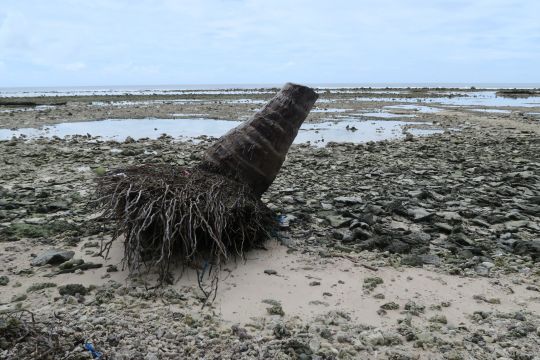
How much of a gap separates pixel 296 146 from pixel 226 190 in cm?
960

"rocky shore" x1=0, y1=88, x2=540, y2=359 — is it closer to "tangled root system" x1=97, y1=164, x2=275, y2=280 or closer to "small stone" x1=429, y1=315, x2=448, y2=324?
"small stone" x1=429, y1=315, x2=448, y2=324

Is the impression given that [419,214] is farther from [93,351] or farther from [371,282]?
[93,351]

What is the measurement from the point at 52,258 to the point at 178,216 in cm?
157

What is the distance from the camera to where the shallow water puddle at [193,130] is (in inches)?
712

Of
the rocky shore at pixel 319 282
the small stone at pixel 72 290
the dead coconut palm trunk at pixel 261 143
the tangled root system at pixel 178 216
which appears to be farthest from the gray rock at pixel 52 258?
the dead coconut palm trunk at pixel 261 143

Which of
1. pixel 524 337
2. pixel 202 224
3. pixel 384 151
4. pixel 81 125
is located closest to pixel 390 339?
pixel 524 337

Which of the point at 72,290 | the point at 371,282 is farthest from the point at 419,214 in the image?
the point at 72,290

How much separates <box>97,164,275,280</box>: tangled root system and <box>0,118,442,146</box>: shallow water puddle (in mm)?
10428

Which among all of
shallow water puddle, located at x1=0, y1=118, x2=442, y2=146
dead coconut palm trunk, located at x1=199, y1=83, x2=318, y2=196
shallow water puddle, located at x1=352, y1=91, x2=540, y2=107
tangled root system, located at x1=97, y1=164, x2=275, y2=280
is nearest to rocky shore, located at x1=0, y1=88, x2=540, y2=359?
tangled root system, located at x1=97, y1=164, x2=275, y2=280

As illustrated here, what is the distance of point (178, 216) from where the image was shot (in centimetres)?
509

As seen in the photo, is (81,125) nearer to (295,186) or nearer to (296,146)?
(296,146)

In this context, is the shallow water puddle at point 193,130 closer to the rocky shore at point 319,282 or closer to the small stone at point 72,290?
the rocky shore at point 319,282

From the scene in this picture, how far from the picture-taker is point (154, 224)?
5.12 m

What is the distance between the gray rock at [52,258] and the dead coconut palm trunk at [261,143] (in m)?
1.96
